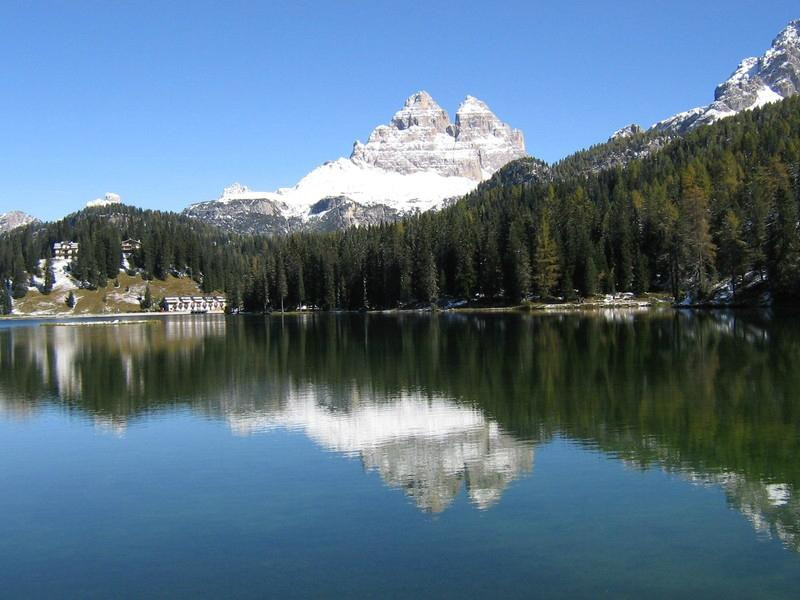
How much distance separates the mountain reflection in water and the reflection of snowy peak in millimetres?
96

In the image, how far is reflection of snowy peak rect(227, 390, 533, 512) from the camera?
71.2 feet

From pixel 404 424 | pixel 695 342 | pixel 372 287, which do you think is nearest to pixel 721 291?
pixel 695 342

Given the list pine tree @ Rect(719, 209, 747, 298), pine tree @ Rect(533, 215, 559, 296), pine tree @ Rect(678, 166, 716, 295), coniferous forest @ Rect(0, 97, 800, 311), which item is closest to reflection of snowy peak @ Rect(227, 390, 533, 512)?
coniferous forest @ Rect(0, 97, 800, 311)

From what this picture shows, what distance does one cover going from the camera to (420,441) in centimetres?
2761

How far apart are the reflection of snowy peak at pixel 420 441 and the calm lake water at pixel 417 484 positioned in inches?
5.0

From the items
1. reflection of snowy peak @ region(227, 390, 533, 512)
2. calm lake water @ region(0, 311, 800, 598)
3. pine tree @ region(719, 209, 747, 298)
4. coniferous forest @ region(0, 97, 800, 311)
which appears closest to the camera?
calm lake water @ region(0, 311, 800, 598)

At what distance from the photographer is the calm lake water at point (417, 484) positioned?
49.9 ft

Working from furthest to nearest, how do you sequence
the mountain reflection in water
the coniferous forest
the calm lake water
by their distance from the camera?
the coniferous forest
the mountain reflection in water
the calm lake water

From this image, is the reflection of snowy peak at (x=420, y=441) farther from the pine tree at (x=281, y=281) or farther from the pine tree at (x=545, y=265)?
the pine tree at (x=281, y=281)

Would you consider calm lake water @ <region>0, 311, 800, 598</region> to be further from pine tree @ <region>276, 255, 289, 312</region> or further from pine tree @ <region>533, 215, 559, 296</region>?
pine tree @ <region>276, 255, 289, 312</region>

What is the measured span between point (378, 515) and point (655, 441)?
11.8 metres

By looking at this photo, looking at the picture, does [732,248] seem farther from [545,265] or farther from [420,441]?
[420,441]

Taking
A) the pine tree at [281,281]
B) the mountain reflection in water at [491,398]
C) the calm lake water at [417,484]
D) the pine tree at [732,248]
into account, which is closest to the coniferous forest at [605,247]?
the pine tree at [732,248]

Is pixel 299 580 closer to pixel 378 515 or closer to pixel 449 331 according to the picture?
pixel 378 515
